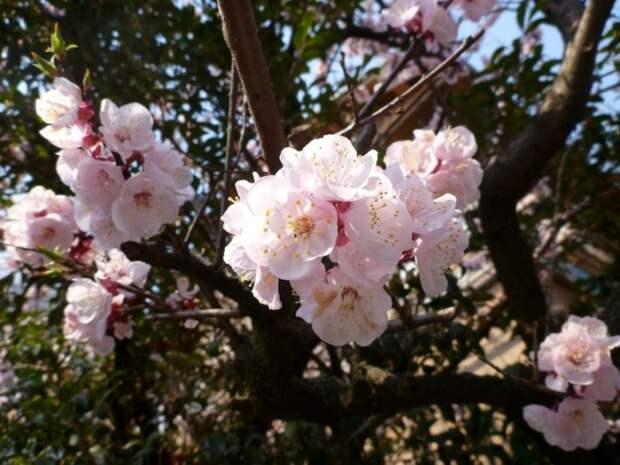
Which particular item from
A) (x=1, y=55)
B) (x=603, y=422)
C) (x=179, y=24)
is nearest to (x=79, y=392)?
(x=1, y=55)

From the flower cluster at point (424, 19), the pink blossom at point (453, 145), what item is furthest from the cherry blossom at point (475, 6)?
the pink blossom at point (453, 145)

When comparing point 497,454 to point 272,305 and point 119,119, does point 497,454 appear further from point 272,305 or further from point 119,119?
point 119,119

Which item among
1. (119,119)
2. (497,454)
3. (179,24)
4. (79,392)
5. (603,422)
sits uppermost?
(179,24)

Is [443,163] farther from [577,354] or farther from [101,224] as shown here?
[101,224]

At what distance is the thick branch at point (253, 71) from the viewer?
0.95 metres

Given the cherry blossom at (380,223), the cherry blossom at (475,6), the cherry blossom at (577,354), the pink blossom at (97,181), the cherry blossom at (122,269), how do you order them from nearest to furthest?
the cherry blossom at (380,223)
the pink blossom at (97,181)
the cherry blossom at (577,354)
the cherry blossom at (122,269)
the cherry blossom at (475,6)

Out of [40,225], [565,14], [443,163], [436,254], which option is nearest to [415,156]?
[443,163]

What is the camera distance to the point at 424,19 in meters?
1.59

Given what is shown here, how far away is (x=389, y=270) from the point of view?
0.77 meters

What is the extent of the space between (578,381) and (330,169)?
3.48 ft

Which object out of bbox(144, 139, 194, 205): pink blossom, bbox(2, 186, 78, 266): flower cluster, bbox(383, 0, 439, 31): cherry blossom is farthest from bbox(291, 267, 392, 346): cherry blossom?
bbox(383, 0, 439, 31): cherry blossom

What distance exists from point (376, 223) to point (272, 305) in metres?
0.21

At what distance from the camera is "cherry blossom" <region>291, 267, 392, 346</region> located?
0.83 meters

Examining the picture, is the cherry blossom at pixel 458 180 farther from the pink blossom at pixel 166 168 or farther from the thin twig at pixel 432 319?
the pink blossom at pixel 166 168
